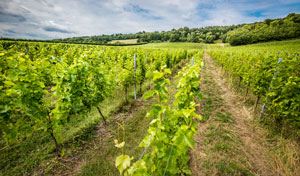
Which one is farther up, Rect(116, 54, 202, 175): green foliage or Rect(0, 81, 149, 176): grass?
Rect(116, 54, 202, 175): green foliage

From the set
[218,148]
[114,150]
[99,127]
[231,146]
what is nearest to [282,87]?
[231,146]

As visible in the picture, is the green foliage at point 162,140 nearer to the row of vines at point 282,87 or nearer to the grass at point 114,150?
the grass at point 114,150

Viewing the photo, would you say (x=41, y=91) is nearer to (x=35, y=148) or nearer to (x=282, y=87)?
(x=35, y=148)

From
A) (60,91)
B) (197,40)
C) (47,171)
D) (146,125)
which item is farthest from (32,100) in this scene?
(197,40)

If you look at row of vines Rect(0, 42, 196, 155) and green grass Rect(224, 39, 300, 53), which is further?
green grass Rect(224, 39, 300, 53)

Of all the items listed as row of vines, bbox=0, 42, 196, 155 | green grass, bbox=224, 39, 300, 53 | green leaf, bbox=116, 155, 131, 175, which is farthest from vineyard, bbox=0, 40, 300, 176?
green grass, bbox=224, 39, 300, 53

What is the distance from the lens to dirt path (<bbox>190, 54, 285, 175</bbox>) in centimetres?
300

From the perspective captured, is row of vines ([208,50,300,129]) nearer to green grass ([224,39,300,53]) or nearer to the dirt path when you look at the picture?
the dirt path

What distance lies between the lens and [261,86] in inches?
185

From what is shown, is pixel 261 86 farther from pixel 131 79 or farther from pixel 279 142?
pixel 131 79

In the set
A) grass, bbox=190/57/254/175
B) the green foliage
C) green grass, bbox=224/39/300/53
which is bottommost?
grass, bbox=190/57/254/175

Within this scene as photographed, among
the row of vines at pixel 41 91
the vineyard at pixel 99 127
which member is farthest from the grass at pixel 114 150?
the row of vines at pixel 41 91

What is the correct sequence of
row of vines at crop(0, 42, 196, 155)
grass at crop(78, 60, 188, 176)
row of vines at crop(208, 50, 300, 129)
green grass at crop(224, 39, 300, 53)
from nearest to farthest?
1. row of vines at crop(0, 42, 196, 155)
2. grass at crop(78, 60, 188, 176)
3. row of vines at crop(208, 50, 300, 129)
4. green grass at crop(224, 39, 300, 53)

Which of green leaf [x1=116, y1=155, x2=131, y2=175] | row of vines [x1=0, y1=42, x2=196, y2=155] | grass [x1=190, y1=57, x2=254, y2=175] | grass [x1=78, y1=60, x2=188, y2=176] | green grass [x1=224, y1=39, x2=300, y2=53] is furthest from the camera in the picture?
green grass [x1=224, y1=39, x2=300, y2=53]
